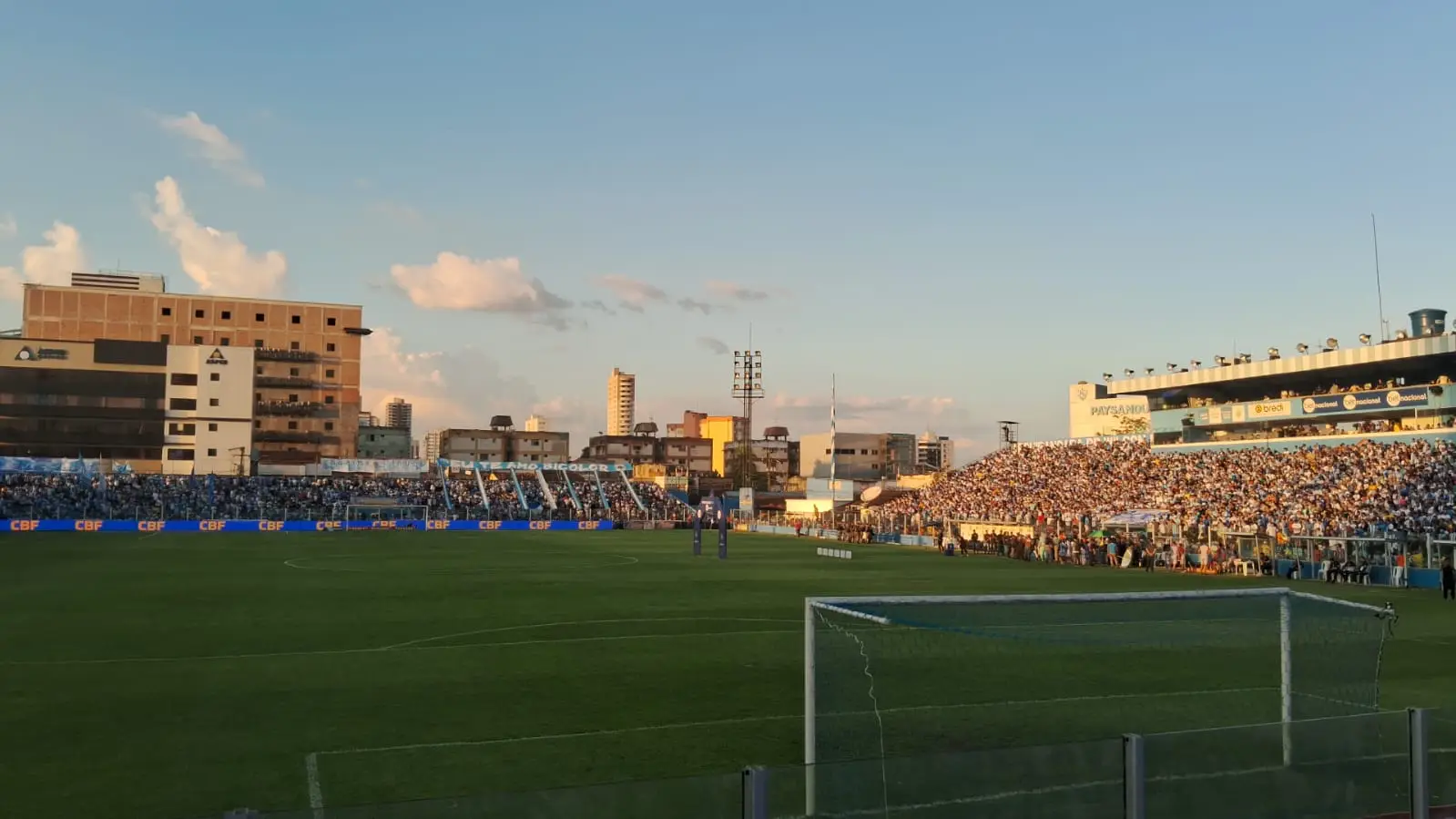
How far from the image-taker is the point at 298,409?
429ft

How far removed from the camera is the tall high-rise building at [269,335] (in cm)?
12525

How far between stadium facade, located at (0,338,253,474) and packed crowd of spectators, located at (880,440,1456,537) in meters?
72.7

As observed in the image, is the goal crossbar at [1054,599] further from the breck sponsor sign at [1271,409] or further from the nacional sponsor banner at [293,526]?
the nacional sponsor banner at [293,526]

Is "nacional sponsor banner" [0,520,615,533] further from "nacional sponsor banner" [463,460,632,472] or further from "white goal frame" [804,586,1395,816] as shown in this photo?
"white goal frame" [804,586,1395,816]

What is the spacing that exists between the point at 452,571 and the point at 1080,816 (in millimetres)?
35474

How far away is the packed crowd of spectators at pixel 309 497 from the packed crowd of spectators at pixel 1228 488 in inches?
1313

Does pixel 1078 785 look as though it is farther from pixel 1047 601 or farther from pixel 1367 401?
pixel 1367 401

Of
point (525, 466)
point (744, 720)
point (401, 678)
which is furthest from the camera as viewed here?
point (525, 466)

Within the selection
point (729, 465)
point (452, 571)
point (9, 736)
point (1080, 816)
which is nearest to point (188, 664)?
point (9, 736)

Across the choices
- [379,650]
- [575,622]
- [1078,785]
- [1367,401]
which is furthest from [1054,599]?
[1367,401]

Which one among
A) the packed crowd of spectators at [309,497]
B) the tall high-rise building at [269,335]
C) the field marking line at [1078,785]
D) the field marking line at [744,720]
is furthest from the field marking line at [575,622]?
the tall high-rise building at [269,335]

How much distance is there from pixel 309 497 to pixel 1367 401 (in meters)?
76.8

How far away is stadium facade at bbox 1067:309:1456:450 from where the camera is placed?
183ft

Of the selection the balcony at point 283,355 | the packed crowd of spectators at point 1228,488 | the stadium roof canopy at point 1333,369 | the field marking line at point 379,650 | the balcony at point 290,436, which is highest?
the balcony at point 283,355
